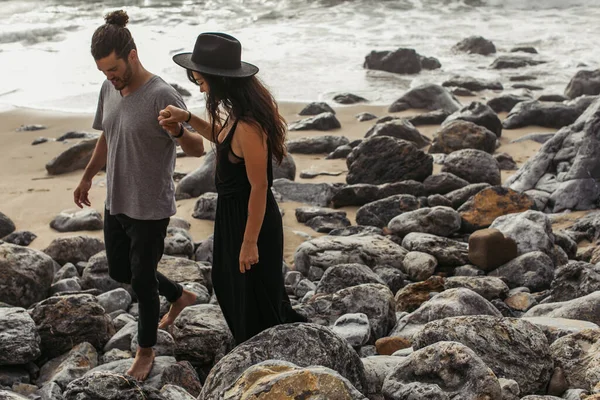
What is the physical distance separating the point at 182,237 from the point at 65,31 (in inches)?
741

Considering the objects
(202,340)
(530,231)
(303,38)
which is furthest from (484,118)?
(303,38)

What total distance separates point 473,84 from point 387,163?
26.0 ft

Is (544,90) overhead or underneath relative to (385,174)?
underneath

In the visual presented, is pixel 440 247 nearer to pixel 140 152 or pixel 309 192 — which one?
pixel 309 192

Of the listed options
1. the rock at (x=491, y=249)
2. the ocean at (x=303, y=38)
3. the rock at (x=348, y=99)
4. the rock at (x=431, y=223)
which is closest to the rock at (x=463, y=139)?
the rock at (x=431, y=223)

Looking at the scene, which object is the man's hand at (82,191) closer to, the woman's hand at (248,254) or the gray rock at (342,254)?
the woman's hand at (248,254)

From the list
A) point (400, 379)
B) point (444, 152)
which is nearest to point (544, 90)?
point (444, 152)

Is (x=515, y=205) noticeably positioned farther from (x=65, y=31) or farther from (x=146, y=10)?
(x=146, y=10)

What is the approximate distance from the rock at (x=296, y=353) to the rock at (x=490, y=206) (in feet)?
14.2

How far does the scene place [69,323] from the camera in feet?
16.7

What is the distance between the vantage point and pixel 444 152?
11.2 metres

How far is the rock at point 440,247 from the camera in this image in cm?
695

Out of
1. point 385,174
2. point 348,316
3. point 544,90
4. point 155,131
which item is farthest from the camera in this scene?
point 544,90

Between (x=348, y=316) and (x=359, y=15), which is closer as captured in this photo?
(x=348, y=316)
